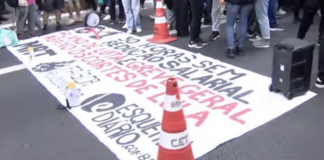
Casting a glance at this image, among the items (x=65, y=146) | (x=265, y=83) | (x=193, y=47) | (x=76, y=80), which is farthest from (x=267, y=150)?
(x=193, y=47)

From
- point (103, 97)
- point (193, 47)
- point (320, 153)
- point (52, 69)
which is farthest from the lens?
point (193, 47)

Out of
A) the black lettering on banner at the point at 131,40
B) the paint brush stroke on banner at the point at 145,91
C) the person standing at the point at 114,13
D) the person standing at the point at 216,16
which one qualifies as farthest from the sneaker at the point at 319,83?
the person standing at the point at 114,13

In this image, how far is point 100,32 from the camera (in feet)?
26.2

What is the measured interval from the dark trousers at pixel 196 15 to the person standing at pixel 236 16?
2.08 feet

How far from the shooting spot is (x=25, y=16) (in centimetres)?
→ 780

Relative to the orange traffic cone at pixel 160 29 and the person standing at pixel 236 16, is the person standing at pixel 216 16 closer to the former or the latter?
the orange traffic cone at pixel 160 29

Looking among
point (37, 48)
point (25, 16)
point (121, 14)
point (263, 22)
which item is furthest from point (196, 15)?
point (25, 16)

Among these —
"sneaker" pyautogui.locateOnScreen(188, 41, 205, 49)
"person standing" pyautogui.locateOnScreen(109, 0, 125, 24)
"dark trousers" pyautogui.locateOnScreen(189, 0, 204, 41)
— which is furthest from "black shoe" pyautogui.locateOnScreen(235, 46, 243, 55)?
"person standing" pyautogui.locateOnScreen(109, 0, 125, 24)

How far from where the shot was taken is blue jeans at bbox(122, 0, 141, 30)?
7.60 m

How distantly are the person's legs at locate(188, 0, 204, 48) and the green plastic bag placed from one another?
3354 mm

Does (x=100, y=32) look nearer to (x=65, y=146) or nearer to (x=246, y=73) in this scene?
(x=246, y=73)

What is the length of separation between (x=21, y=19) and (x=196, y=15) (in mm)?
3545

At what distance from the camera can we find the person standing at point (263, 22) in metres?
6.11

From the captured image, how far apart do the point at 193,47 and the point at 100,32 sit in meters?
2.26
